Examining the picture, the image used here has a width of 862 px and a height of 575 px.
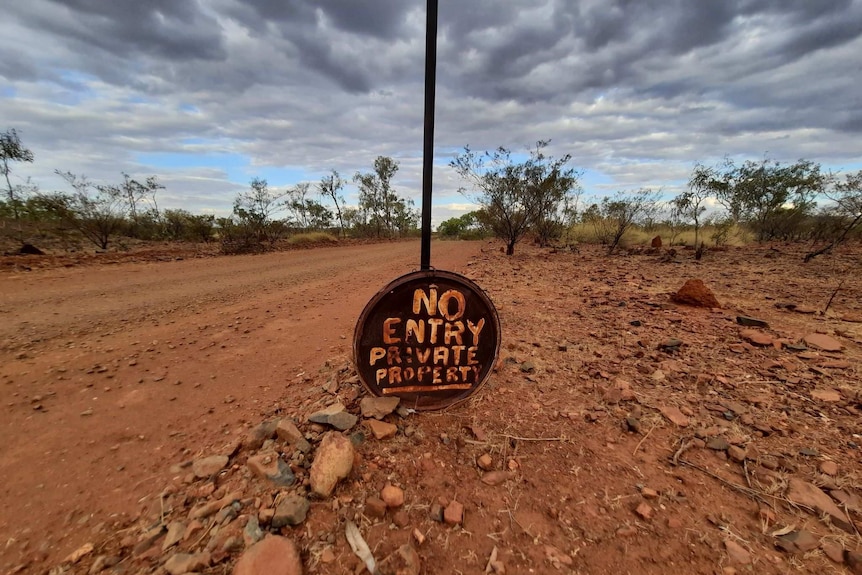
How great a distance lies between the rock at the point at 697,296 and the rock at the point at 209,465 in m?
5.64

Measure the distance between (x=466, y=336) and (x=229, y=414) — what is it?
192 cm

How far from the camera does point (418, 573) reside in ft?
4.48

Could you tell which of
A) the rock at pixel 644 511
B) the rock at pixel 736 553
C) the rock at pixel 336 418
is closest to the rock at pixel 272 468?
the rock at pixel 336 418

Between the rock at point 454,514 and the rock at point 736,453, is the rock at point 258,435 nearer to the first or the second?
the rock at point 454,514

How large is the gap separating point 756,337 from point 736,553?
116 inches

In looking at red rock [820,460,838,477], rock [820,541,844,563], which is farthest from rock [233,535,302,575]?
red rock [820,460,838,477]

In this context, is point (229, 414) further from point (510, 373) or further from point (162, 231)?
point (162, 231)

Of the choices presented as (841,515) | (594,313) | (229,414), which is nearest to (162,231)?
(229,414)

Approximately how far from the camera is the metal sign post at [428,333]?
7.11 ft

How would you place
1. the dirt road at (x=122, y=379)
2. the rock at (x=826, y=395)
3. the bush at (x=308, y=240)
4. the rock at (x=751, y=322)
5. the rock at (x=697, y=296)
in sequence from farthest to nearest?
the bush at (x=308, y=240)
the rock at (x=697, y=296)
the rock at (x=751, y=322)
the rock at (x=826, y=395)
the dirt road at (x=122, y=379)

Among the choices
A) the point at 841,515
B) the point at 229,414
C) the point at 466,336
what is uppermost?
the point at 466,336

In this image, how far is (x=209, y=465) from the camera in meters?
1.94

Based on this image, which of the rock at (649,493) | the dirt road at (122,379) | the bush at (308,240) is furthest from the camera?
the bush at (308,240)

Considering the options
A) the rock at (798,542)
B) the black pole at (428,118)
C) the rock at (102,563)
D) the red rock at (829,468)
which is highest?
the black pole at (428,118)
